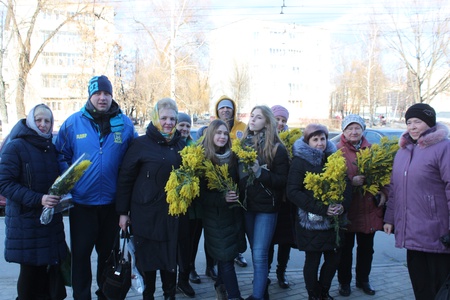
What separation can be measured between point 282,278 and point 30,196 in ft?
9.08

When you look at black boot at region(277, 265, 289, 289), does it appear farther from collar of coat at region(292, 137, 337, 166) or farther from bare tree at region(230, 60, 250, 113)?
bare tree at region(230, 60, 250, 113)

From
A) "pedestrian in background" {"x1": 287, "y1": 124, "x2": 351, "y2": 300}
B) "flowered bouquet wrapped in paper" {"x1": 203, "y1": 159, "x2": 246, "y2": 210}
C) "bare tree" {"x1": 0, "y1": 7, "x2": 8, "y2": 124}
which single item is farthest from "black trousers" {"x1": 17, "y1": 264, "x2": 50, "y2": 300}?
"bare tree" {"x1": 0, "y1": 7, "x2": 8, "y2": 124}

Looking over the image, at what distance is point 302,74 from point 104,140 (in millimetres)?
59993

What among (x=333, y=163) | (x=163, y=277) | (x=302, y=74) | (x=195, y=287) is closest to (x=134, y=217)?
(x=163, y=277)

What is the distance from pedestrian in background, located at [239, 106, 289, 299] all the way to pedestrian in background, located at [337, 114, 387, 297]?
77 cm

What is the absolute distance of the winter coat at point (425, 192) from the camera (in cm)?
311

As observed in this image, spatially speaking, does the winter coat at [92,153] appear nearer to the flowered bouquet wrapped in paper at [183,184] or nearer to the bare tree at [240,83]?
the flowered bouquet wrapped in paper at [183,184]

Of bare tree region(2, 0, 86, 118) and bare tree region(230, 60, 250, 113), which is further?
Result: bare tree region(230, 60, 250, 113)

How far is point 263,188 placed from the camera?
369 cm

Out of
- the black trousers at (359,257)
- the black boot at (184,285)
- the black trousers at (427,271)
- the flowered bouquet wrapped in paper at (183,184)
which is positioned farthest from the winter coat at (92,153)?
the black trousers at (427,271)

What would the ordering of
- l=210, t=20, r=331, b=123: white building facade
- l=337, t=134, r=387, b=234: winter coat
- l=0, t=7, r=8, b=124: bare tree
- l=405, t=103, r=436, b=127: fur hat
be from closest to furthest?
l=405, t=103, r=436, b=127: fur hat < l=337, t=134, r=387, b=234: winter coat < l=0, t=7, r=8, b=124: bare tree < l=210, t=20, r=331, b=123: white building facade

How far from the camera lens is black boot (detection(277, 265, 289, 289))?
4.30 metres

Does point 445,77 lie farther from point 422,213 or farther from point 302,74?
point 302,74

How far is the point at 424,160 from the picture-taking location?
3.18 m
